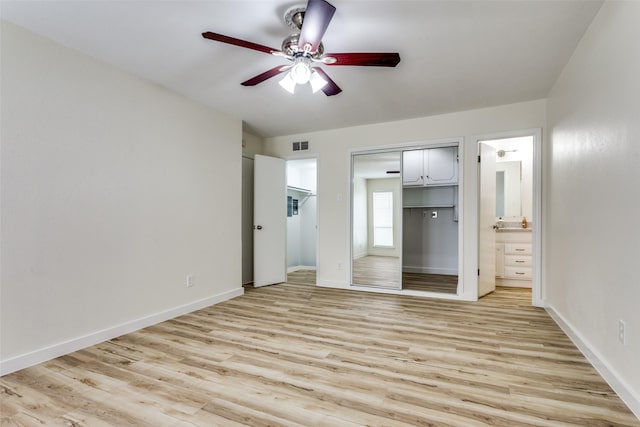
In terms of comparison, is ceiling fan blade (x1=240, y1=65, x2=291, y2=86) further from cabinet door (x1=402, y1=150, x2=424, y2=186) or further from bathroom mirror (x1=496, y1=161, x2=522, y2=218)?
bathroom mirror (x1=496, y1=161, x2=522, y2=218)

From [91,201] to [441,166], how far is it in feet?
16.1

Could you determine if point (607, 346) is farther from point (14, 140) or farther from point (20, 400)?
point (14, 140)

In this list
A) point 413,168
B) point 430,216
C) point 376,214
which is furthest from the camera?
point 376,214

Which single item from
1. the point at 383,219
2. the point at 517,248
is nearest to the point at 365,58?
the point at 517,248

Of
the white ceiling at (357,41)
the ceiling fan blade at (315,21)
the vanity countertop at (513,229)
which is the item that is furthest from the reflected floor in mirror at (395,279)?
the ceiling fan blade at (315,21)

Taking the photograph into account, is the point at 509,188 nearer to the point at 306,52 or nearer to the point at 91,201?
the point at 306,52

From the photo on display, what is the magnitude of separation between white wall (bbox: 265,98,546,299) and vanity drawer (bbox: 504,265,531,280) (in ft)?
4.38

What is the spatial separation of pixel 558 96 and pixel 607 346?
2336 mm

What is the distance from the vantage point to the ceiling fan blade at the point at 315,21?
1610 mm

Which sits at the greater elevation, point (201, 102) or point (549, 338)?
point (201, 102)

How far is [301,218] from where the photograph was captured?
23.2 ft

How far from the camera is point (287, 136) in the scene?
5.09m

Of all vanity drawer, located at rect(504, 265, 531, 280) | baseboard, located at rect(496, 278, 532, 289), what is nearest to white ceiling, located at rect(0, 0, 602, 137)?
vanity drawer, located at rect(504, 265, 531, 280)

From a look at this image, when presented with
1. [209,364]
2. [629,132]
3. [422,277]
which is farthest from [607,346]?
[422,277]
